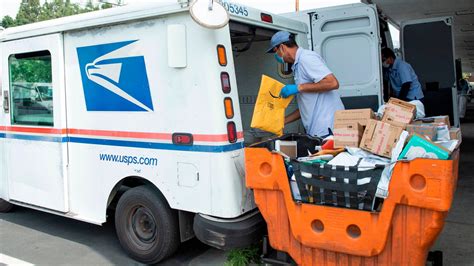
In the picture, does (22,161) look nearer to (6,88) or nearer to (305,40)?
(6,88)

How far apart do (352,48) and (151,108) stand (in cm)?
261

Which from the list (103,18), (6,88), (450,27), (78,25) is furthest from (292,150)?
(450,27)

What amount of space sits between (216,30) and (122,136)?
1.26 meters

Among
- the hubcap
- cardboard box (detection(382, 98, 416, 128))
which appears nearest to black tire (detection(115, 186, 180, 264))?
the hubcap

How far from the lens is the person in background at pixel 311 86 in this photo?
12.1ft

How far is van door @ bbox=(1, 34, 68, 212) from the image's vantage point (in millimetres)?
4223

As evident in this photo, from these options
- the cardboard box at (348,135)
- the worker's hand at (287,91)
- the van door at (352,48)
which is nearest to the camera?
the cardboard box at (348,135)

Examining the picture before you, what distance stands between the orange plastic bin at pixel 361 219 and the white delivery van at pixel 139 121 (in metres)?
0.29

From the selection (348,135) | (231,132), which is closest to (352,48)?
(348,135)

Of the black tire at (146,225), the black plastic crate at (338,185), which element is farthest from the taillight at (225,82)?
the black tire at (146,225)

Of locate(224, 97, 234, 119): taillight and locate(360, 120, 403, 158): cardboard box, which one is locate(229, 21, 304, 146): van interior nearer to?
locate(224, 97, 234, 119): taillight

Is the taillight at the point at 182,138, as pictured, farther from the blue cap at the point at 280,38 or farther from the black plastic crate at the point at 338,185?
the blue cap at the point at 280,38

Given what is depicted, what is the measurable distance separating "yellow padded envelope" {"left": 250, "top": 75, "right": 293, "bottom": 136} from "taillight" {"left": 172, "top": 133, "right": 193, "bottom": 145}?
54cm

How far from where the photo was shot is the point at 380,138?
3.00 metres
